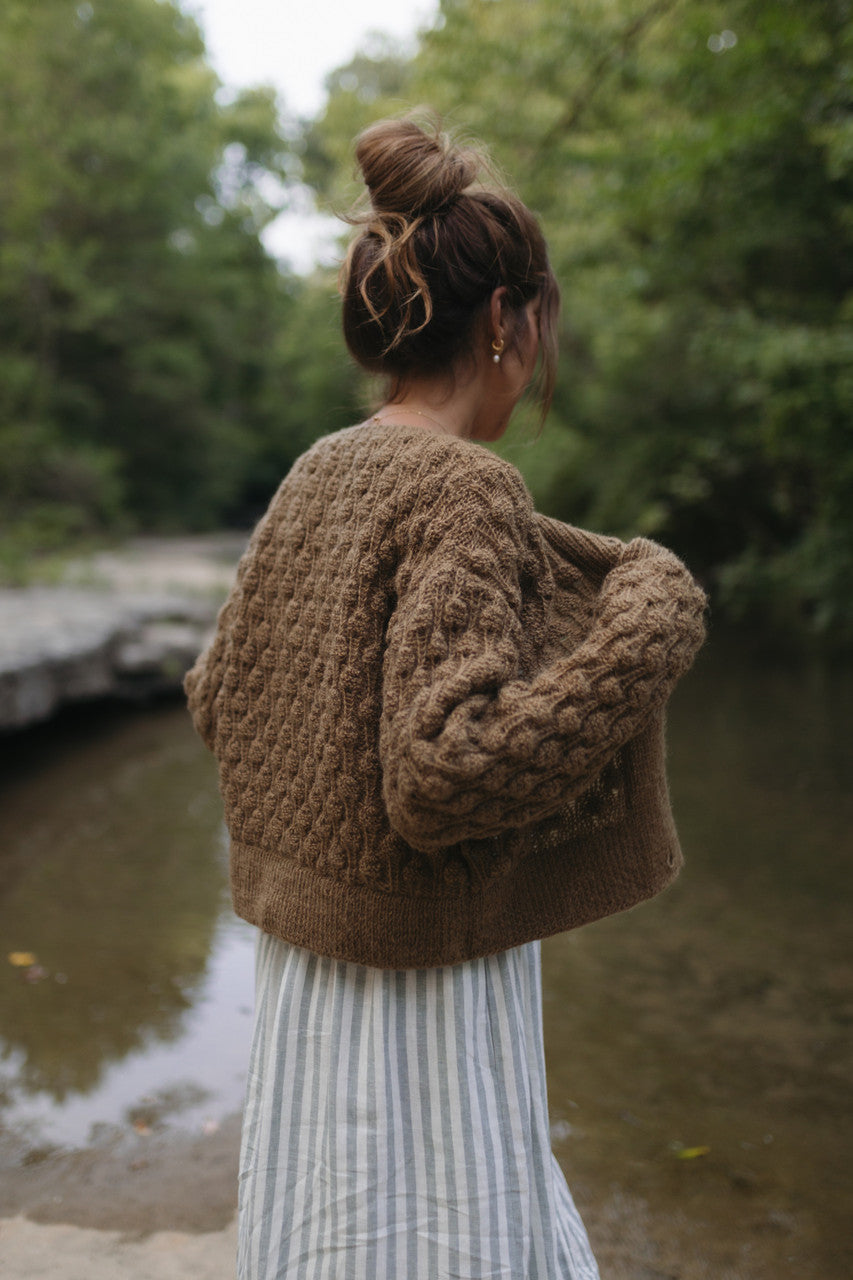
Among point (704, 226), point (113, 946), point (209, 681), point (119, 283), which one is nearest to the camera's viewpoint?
point (209, 681)

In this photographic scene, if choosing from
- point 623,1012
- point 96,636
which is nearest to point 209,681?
point 623,1012

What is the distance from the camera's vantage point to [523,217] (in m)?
1.41

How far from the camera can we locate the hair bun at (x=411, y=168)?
1.37 meters

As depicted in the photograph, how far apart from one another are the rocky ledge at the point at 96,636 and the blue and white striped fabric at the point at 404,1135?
4.64m

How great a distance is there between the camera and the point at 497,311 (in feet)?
4.59

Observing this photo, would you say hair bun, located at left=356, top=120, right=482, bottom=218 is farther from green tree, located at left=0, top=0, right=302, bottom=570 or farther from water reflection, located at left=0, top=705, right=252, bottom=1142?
green tree, located at left=0, top=0, right=302, bottom=570

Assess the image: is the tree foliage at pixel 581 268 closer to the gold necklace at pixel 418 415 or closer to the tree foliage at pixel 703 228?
the tree foliage at pixel 703 228

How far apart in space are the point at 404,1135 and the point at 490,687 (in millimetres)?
598

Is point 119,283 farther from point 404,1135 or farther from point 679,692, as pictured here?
point 404,1135

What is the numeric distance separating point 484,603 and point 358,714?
9.1 inches

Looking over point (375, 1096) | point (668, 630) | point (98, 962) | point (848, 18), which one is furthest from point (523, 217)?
point (848, 18)

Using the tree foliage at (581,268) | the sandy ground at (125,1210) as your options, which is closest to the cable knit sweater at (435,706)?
the tree foliage at (581,268)

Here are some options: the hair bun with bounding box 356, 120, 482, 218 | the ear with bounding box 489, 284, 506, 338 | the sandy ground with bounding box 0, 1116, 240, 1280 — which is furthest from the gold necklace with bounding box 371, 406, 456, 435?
the sandy ground with bounding box 0, 1116, 240, 1280

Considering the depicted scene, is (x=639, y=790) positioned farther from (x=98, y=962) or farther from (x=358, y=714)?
(x=98, y=962)
